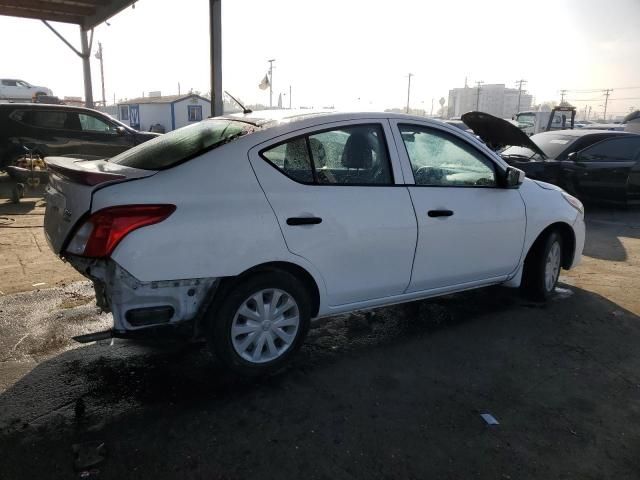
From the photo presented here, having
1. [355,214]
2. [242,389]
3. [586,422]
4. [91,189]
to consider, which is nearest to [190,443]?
[242,389]

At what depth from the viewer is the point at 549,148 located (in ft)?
31.0

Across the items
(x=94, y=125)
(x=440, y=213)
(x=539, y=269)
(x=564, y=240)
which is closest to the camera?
(x=440, y=213)

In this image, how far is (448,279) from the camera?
12.9 ft

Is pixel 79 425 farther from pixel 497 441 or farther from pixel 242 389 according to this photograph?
pixel 497 441

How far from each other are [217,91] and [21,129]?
15.5ft

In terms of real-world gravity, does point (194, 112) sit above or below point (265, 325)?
above

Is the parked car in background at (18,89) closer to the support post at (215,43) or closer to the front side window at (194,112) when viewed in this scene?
the front side window at (194,112)

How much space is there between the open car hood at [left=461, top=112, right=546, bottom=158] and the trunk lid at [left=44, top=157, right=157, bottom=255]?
15.0ft

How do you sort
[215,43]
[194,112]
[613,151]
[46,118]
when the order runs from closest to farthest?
1. [215,43]
2. [613,151]
3. [46,118]
4. [194,112]

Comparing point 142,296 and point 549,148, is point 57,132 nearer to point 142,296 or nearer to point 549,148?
point 142,296

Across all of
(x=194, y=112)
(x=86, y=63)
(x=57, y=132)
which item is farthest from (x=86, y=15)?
(x=194, y=112)

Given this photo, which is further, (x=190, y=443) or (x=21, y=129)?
(x=21, y=129)

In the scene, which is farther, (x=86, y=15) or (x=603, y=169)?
(x=86, y=15)

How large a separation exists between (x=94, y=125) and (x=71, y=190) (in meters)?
9.13
